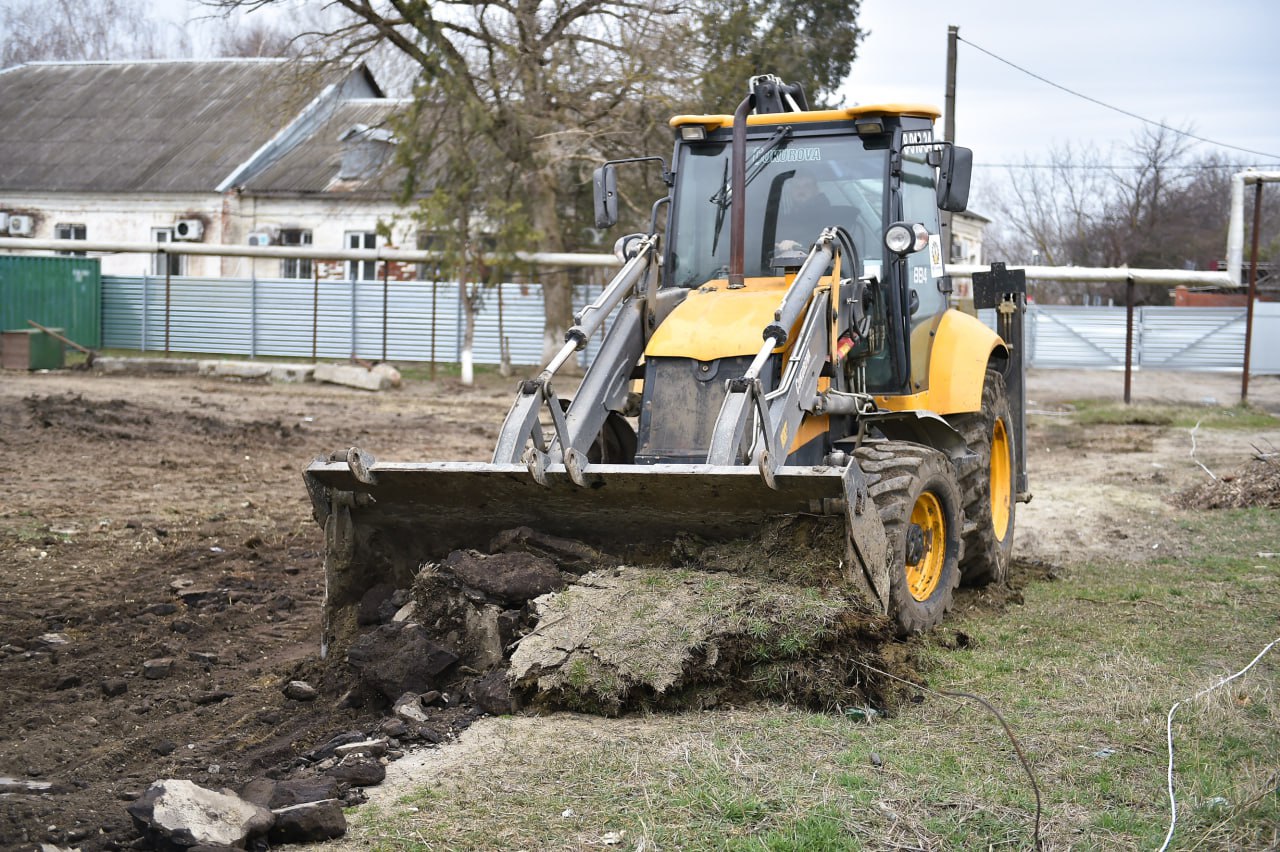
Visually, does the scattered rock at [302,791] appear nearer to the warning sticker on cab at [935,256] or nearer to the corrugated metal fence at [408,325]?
the warning sticker on cab at [935,256]

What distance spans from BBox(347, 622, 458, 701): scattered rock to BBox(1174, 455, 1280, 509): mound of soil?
8.55 meters

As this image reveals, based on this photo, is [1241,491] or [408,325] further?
[408,325]

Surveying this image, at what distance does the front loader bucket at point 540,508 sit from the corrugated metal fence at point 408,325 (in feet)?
67.8

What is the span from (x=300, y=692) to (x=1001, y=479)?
5509 millimetres

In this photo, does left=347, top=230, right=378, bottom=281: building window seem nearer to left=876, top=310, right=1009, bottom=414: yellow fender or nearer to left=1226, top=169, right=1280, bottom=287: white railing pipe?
left=1226, top=169, right=1280, bottom=287: white railing pipe

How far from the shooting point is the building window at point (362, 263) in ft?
104

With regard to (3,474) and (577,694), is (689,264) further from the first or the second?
(3,474)

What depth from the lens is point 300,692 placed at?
6105 mm

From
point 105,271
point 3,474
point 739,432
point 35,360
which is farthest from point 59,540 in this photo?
point 105,271

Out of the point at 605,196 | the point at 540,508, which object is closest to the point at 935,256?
the point at 605,196

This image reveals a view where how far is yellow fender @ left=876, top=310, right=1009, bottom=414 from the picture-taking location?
7.98m

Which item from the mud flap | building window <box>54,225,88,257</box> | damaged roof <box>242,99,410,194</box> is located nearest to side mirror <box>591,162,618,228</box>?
the mud flap

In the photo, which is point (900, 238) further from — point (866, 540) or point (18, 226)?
point (18, 226)

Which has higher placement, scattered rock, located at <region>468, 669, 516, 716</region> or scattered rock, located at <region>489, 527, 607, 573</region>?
scattered rock, located at <region>489, 527, 607, 573</region>
